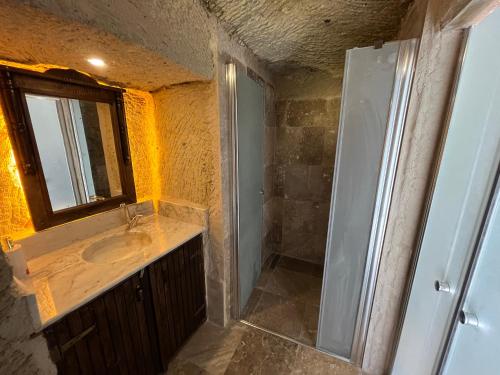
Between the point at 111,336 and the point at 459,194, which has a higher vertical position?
the point at 459,194

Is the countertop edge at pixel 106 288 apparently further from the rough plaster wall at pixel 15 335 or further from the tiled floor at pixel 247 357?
the tiled floor at pixel 247 357

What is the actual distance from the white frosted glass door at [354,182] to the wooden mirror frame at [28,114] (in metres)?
1.51

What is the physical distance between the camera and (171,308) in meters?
1.25

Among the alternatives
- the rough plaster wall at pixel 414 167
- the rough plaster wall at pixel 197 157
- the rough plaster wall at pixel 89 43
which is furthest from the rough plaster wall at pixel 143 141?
the rough plaster wall at pixel 414 167

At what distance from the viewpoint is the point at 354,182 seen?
108 cm

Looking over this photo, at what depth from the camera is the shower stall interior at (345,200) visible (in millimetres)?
948

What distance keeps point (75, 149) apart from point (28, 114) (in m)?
0.26

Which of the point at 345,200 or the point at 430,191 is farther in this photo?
the point at 345,200

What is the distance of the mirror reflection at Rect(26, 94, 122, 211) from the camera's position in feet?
3.53

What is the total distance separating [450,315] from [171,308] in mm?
1415

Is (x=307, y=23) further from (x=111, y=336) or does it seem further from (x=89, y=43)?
(x=111, y=336)

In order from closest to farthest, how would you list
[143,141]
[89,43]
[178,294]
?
[89,43], [178,294], [143,141]

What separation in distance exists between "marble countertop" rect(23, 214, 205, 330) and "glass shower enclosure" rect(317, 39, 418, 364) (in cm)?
98

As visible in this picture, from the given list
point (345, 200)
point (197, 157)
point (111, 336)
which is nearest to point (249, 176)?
point (197, 157)
